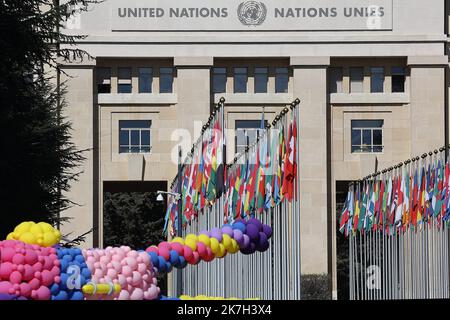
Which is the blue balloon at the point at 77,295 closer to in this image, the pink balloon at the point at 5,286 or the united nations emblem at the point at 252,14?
the pink balloon at the point at 5,286

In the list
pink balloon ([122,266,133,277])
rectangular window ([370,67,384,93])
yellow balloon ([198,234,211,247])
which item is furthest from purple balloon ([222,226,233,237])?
rectangular window ([370,67,384,93])

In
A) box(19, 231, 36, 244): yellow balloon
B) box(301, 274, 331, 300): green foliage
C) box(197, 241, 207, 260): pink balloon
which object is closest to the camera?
box(19, 231, 36, 244): yellow balloon

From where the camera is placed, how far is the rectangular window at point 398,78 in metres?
72.8

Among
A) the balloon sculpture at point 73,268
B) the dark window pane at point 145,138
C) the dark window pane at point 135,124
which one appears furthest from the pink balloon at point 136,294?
the dark window pane at point 135,124

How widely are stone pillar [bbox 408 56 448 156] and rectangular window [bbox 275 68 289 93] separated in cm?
711

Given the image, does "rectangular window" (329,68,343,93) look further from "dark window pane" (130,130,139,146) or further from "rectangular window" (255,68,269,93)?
"dark window pane" (130,130,139,146)

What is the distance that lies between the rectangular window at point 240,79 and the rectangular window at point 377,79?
23.9ft

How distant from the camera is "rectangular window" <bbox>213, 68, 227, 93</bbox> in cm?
7294

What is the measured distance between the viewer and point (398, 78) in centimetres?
7294

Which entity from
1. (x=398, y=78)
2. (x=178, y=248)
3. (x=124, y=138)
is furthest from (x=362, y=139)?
(x=178, y=248)
